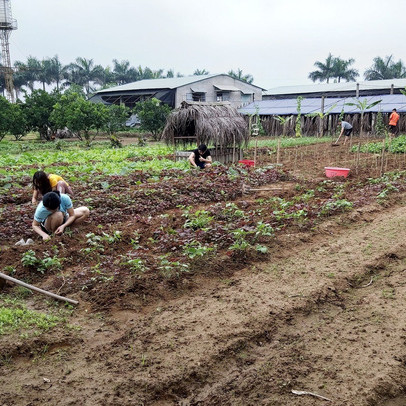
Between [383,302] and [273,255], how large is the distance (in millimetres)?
1529

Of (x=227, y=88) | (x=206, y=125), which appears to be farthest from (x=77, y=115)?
(x=227, y=88)

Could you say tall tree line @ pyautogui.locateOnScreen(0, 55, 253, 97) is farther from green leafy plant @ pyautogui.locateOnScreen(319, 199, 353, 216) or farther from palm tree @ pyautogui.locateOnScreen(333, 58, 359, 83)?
green leafy plant @ pyautogui.locateOnScreen(319, 199, 353, 216)

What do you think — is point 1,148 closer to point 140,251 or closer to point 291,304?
point 140,251

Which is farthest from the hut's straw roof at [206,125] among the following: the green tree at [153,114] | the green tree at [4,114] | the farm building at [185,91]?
the farm building at [185,91]

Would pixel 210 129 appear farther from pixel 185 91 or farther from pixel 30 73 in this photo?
pixel 30 73

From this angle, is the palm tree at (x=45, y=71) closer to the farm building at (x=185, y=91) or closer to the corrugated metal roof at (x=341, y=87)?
the farm building at (x=185, y=91)

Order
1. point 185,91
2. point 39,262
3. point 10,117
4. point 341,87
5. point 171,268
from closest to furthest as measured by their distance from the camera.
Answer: point 171,268 < point 39,262 < point 10,117 < point 185,91 < point 341,87

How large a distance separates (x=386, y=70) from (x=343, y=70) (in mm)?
5027

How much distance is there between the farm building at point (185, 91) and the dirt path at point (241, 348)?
92.1 feet

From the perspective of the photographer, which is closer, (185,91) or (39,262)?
(39,262)

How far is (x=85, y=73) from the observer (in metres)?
60.2

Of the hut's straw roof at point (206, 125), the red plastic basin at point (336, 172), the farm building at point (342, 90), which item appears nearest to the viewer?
the red plastic basin at point (336, 172)

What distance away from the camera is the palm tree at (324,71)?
2089 inches

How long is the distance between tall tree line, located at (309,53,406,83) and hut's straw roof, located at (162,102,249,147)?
4172cm
